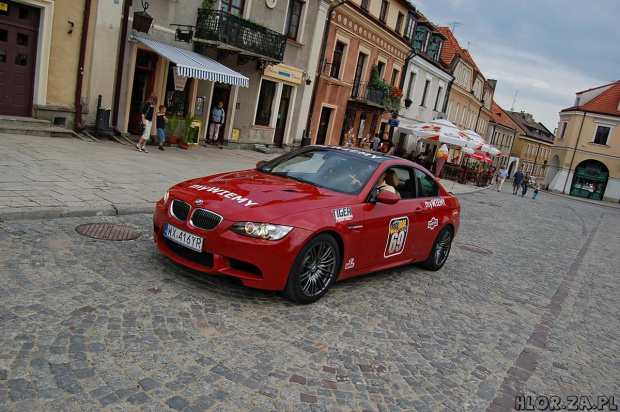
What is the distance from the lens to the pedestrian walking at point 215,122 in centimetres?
1861

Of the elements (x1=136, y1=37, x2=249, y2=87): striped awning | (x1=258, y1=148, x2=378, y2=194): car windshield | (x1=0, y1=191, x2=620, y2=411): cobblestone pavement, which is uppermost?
(x1=136, y1=37, x2=249, y2=87): striped awning

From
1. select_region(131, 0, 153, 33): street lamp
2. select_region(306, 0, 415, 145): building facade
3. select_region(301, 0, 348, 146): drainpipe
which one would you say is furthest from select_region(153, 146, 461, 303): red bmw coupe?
select_region(306, 0, 415, 145): building facade

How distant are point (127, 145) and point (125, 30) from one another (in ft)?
10.7

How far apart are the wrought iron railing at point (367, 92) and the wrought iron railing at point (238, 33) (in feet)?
30.4

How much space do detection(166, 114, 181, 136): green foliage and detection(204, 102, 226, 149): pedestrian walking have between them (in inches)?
80.4

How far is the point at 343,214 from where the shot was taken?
209 inches

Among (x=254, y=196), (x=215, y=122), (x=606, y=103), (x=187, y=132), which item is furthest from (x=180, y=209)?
(x=606, y=103)

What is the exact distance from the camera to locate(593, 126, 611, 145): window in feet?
172

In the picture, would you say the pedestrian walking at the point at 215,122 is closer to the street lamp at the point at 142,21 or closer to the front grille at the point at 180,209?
the street lamp at the point at 142,21

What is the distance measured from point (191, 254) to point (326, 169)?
2027mm

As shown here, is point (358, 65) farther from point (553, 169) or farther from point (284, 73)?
point (553, 169)

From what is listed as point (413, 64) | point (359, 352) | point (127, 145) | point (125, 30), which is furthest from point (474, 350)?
point (413, 64)

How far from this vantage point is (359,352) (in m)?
4.36

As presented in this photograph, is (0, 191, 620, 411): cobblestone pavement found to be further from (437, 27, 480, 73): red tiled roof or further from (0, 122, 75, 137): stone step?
(437, 27, 480, 73): red tiled roof
